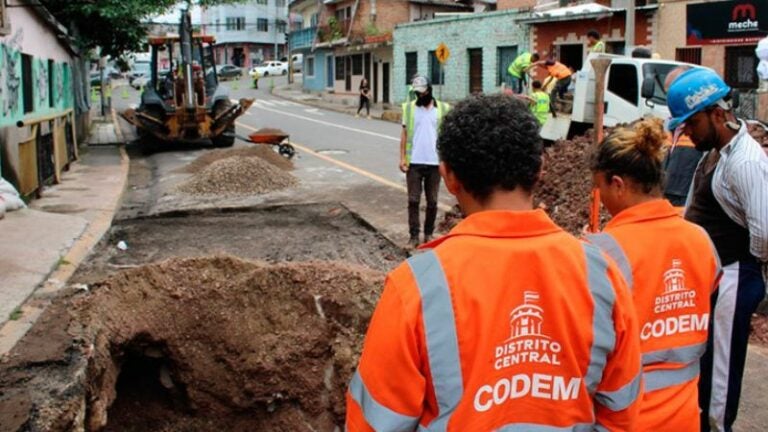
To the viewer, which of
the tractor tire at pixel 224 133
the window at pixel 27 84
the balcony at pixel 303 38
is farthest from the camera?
Answer: the balcony at pixel 303 38

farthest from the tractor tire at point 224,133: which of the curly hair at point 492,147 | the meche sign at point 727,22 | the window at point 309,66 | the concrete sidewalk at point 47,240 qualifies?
the window at point 309,66

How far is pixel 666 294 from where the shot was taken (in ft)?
8.26

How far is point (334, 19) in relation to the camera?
49188mm

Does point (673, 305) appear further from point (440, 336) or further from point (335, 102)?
point (335, 102)

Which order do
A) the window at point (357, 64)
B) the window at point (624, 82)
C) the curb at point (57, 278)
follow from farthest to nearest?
the window at point (357, 64) → the window at point (624, 82) → the curb at point (57, 278)

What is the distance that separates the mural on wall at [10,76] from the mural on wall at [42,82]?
1.62 m

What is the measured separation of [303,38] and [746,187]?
53.4 m

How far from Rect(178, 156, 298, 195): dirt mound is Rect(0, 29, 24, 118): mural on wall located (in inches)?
105

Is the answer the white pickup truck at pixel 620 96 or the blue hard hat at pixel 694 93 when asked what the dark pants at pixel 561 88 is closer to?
the white pickup truck at pixel 620 96

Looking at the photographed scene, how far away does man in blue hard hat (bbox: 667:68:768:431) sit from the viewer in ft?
10.1

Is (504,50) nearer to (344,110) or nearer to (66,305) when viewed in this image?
(344,110)

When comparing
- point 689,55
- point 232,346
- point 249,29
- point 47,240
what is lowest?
point 232,346

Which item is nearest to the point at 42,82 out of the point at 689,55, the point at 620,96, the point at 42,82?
the point at 42,82

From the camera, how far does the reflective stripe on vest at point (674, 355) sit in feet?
8.39
